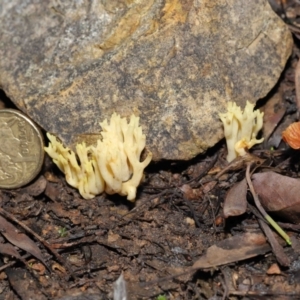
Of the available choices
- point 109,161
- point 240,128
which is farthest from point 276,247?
point 109,161

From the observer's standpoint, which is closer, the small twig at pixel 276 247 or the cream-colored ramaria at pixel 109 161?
the small twig at pixel 276 247

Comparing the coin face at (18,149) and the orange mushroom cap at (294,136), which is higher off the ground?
the coin face at (18,149)

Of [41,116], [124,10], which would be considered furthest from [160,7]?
[41,116]

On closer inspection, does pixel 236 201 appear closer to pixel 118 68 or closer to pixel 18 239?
pixel 118 68

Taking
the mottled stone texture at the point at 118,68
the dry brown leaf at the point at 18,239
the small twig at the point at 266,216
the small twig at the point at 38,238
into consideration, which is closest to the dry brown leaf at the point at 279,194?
the small twig at the point at 266,216

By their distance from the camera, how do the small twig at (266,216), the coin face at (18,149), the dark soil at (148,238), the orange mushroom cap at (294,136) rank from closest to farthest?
the dark soil at (148,238) < the small twig at (266,216) < the orange mushroom cap at (294,136) < the coin face at (18,149)

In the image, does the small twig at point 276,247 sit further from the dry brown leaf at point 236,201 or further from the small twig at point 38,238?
the small twig at point 38,238

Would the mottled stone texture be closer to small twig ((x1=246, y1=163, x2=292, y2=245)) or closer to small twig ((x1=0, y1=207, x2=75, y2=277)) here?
small twig ((x1=246, y1=163, x2=292, y2=245))
